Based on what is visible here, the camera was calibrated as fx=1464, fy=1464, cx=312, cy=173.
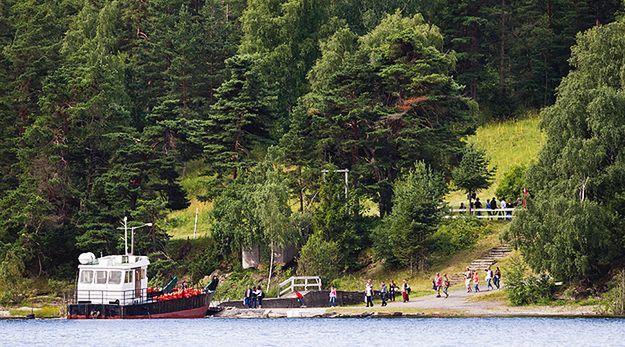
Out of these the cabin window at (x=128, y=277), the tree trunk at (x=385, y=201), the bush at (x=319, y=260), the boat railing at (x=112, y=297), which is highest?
the tree trunk at (x=385, y=201)

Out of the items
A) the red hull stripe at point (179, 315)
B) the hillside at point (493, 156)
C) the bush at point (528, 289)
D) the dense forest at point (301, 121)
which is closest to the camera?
the dense forest at point (301, 121)

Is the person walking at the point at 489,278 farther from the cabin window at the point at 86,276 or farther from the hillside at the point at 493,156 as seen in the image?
the cabin window at the point at 86,276

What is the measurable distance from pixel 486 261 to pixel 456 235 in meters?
3.92

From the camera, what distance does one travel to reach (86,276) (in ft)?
265

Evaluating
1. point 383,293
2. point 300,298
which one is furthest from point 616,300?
point 300,298

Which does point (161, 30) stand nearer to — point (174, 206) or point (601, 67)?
point (174, 206)

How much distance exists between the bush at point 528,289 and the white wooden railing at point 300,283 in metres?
12.2

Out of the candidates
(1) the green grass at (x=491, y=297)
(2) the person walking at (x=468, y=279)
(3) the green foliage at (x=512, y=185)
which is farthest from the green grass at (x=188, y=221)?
(1) the green grass at (x=491, y=297)

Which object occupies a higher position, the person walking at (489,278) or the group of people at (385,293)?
the person walking at (489,278)

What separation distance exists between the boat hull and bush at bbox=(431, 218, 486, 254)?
47.6ft

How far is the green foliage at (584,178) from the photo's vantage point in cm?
6806

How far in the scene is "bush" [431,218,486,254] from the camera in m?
84.7

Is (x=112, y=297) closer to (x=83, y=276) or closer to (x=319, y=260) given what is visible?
(x=83, y=276)

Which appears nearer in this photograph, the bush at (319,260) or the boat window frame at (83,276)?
the boat window frame at (83,276)
